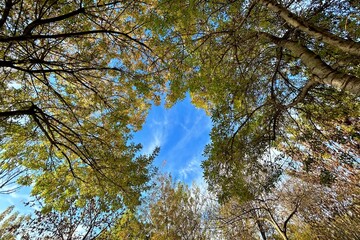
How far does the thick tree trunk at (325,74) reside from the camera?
7.53 ft

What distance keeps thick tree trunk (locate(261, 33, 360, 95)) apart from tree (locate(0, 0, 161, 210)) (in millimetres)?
3132

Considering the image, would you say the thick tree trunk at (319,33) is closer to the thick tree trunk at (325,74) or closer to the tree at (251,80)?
the thick tree trunk at (325,74)

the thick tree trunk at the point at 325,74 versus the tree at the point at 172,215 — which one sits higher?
the tree at the point at 172,215

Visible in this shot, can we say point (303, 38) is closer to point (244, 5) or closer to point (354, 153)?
point (244, 5)

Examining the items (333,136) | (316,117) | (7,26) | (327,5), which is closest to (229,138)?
(316,117)

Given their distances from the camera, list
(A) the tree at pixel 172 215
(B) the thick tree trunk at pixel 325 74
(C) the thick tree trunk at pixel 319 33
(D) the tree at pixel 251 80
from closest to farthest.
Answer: (B) the thick tree trunk at pixel 325 74 < (C) the thick tree trunk at pixel 319 33 < (D) the tree at pixel 251 80 < (A) the tree at pixel 172 215

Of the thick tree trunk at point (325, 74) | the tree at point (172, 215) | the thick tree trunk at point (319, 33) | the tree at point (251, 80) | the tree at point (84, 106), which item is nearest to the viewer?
the thick tree trunk at point (325, 74)

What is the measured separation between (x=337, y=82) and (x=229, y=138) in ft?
7.61

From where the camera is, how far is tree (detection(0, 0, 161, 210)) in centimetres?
481

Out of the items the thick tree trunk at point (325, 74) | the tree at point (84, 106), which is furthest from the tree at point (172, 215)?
the thick tree trunk at point (325, 74)

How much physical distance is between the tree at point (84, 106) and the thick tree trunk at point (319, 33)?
2.97m

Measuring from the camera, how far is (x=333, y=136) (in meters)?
4.88

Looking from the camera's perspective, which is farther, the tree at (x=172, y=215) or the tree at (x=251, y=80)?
the tree at (x=172, y=215)

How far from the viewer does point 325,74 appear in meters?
2.72
